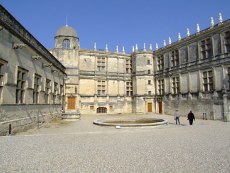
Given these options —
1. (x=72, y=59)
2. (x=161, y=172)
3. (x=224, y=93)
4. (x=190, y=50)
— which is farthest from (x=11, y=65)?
(x=190, y=50)

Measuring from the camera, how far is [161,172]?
5.04 metres

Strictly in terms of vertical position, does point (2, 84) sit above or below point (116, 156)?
above

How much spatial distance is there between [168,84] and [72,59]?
53.3ft

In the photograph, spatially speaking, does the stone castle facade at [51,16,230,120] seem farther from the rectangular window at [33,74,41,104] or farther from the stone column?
the rectangular window at [33,74,41,104]

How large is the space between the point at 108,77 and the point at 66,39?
985 cm

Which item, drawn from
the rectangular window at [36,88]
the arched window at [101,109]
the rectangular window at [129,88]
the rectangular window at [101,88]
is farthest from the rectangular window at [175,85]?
the rectangular window at [36,88]

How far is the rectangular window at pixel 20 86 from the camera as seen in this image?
12859 mm

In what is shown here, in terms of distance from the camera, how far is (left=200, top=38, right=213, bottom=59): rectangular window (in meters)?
23.6

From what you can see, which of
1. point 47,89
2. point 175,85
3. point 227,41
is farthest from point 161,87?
point 47,89

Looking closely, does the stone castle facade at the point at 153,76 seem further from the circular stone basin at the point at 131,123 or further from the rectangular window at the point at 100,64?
the circular stone basin at the point at 131,123

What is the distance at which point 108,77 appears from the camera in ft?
109

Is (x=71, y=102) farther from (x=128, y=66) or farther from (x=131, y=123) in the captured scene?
(x=131, y=123)

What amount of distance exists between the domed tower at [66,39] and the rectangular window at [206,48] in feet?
65.6

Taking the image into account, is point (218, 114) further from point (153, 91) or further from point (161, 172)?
point (161, 172)
